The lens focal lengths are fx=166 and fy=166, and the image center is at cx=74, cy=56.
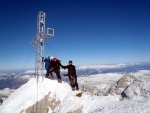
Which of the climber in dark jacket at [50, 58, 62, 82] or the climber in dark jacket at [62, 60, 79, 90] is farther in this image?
the climber in dark jacket at [62, 60, 79, 90]

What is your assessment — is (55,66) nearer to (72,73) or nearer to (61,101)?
(72,73)

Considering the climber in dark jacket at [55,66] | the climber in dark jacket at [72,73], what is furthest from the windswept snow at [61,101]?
the climber in dark jacket at [55,66]

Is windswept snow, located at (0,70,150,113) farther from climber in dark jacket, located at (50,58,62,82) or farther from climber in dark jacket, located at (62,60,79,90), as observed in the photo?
climber in dark jacket, located at (50,58,62,82)

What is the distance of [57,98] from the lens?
19.9 m

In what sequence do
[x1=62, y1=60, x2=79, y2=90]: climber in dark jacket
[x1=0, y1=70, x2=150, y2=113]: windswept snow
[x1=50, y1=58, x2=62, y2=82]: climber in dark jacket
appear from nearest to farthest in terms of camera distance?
[x1=0, y1=70, x2=150, y2=113]: windswept snow → [x1=50, y1=58, x2=62, y2=82]: climber in dark jacket → [x1=62, y1=60, x2=79, y2=90]: climber in dark jacket

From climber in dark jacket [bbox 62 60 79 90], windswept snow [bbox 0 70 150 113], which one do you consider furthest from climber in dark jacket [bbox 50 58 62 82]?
windswept snow [bbox 0 70 150 113]


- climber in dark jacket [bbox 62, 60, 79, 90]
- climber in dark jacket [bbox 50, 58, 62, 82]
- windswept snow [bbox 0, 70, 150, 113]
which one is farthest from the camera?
climber in dark jacket [bbox 62, 60, 79, 90]

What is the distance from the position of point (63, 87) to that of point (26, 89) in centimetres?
457

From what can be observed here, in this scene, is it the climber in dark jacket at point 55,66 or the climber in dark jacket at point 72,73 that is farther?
the climber in dark jacket at point 72,73

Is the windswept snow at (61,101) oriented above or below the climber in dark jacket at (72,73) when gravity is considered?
below

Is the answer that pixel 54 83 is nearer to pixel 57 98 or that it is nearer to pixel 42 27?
pixel 57 98

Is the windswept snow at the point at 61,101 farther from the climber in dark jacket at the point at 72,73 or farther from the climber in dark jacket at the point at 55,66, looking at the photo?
the climber in dark jacket at the point at 55,66

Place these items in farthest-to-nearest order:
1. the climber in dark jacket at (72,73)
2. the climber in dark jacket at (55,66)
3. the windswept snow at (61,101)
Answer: the climber in dark jacket at (72,73) < the climber in dark jacket at (55,66) < the windswept snow at (61,101)

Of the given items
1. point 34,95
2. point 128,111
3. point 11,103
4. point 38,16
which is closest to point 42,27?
point 38,16
